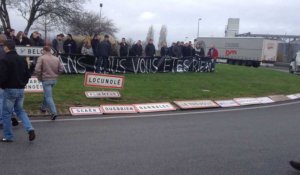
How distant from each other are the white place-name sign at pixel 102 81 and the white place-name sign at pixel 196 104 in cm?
193

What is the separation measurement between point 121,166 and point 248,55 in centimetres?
4951

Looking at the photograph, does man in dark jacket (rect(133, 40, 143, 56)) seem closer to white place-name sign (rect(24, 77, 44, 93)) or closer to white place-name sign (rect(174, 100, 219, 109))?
white place-name sign (rect(174, 100, 219, 109))

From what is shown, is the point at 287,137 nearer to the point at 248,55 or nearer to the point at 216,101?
the point at 216,101

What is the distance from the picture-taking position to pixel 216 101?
1709cm

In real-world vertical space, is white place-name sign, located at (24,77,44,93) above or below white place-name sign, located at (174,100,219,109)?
above

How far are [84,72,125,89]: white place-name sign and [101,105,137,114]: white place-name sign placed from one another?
1.47m

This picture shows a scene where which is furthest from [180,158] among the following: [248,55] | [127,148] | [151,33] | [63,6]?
[151,33]

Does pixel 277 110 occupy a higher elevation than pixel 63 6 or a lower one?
lower

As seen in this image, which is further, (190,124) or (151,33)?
(151,33)

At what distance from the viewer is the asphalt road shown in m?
7.36

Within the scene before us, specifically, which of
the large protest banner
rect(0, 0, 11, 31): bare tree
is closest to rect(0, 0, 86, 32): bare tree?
rect(0, 0, 11, 31): bare tree

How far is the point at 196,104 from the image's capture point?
625 inches

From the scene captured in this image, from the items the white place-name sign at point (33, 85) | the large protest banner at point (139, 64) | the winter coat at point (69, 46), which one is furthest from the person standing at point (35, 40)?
the white place-name sign at point (33, 85)

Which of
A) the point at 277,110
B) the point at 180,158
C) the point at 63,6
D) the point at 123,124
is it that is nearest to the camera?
the point at 180,158
